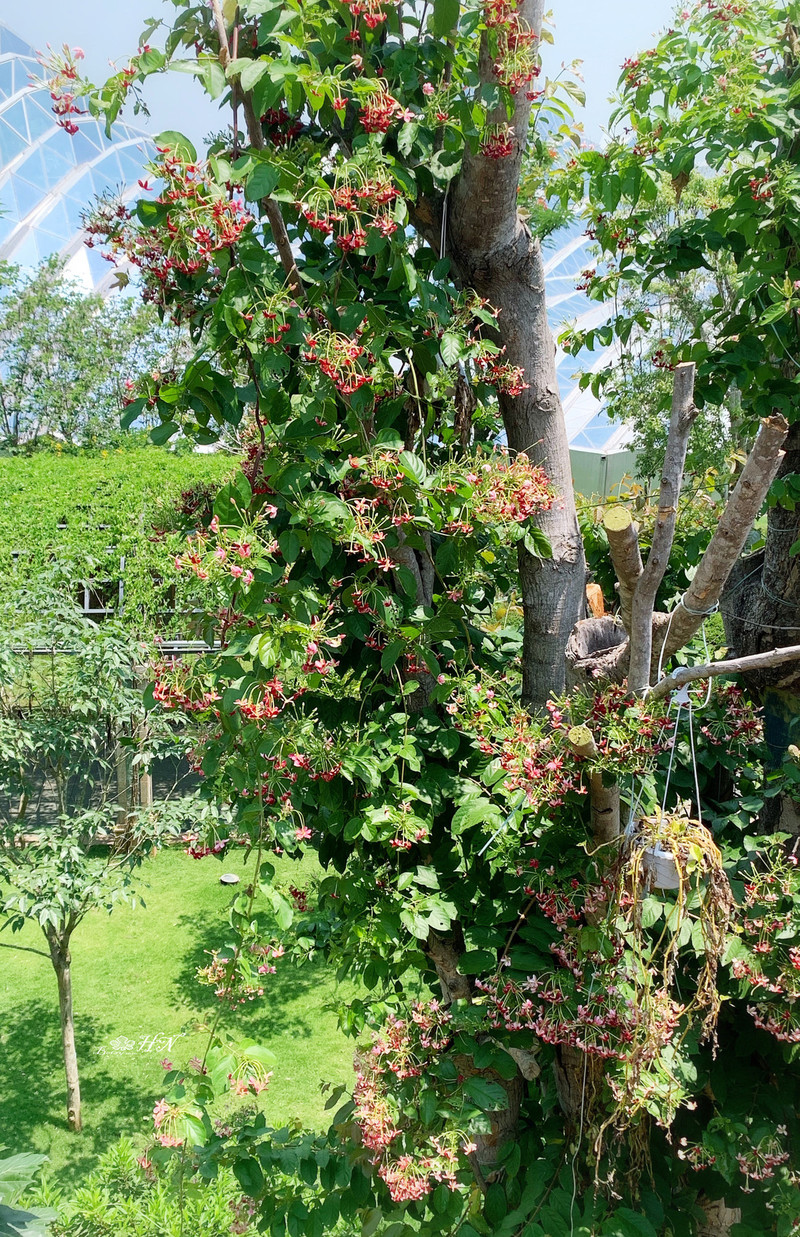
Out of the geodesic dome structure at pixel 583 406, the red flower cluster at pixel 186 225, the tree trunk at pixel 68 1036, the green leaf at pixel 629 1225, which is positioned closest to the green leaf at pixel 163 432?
the red flower cluster at pixel 186 225

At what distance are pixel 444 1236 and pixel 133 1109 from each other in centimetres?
355

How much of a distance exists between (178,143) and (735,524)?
Result: 117 centimetres

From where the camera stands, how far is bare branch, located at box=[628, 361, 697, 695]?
63.2 inches

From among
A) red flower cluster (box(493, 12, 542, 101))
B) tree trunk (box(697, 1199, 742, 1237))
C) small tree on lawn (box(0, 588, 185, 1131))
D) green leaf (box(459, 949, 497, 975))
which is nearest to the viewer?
red flower cluster (box(493, 12, 542, 101))

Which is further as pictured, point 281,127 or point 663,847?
point 281,127

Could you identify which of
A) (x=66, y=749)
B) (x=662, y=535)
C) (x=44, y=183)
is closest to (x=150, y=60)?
(x=662, y=535)

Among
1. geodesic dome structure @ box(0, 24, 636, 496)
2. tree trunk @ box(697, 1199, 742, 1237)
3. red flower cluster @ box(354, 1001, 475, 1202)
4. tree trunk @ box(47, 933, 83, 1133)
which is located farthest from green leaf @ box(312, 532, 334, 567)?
geodesic dome structure @ box(0, 24, 636, 496)

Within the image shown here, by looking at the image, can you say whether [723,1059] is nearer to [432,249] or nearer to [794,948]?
[794,948]

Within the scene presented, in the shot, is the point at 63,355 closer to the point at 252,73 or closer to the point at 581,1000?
the point at 252,73

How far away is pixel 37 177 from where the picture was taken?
71.6 feet

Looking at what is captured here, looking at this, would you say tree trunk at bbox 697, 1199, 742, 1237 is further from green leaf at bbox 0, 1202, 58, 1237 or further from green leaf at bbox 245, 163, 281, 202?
green leaf at bbox 245, 163, 281, 202

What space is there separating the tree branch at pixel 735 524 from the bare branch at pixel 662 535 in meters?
0.08

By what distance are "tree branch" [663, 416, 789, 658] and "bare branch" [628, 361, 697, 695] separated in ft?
0.25

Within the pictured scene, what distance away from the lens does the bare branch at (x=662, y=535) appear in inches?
63.2
